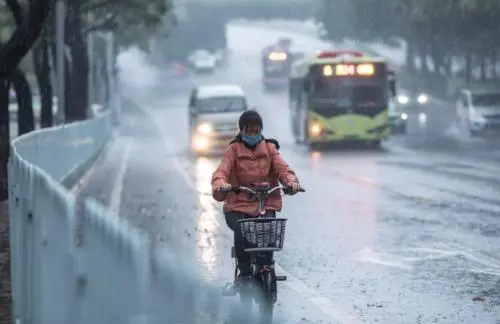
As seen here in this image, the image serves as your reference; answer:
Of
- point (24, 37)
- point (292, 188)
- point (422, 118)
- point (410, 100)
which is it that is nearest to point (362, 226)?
point (24, 37)

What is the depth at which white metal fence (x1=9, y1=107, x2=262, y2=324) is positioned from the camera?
181 inches

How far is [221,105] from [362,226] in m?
22.9

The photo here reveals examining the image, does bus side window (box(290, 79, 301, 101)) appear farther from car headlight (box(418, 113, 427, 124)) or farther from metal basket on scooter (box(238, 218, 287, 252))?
metal basket on scooter (box(238, 218, 287, 252))

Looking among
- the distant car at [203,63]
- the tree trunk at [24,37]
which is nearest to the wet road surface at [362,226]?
the tree trunk at [24,37]

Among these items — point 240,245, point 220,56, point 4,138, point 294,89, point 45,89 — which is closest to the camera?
point 240,245

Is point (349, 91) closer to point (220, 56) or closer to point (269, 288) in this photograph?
point (269, 288)

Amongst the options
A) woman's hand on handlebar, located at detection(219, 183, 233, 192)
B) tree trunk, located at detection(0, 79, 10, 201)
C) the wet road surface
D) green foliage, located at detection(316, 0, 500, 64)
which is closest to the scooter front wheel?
the wet road surface

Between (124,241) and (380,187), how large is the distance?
19786 mm

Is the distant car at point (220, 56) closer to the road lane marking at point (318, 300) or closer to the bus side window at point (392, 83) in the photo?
the bus side window at point (392, 83)

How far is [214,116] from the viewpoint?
39.6 metres

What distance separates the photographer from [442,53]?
252 ft

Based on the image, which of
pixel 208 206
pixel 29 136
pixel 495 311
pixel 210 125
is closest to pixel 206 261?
pixel 495 311

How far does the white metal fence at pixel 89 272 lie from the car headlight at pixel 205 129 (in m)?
27.2

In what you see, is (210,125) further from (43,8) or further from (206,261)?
(206,261)
